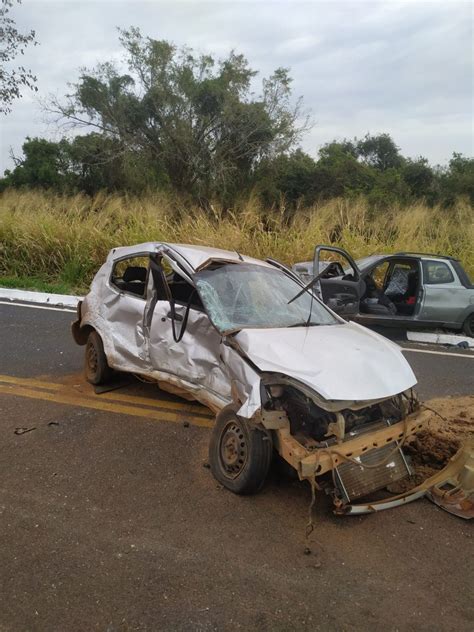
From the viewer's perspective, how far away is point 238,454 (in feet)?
11.8

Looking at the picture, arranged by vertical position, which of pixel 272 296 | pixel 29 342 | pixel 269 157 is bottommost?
pixel 29 342

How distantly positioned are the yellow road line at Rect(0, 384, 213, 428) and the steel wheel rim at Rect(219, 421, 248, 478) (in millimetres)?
1005

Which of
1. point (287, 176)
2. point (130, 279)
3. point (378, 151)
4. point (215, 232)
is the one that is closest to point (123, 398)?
point (130, 279)

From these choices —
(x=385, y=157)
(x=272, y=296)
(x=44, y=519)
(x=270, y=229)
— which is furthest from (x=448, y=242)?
(x=385, y=157)

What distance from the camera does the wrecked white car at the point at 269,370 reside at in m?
3.30

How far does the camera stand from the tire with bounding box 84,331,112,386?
5.54 meters

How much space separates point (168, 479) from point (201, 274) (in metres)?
1.74

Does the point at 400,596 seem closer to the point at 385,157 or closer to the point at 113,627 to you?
the point at 113,627

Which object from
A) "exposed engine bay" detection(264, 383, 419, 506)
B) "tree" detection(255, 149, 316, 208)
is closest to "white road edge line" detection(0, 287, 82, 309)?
"exposed engine bay" detection(264, 383, 419, 506)

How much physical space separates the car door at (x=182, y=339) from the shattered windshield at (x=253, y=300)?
139 mm

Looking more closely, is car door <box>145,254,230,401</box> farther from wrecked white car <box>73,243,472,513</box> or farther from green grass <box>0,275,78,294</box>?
green grass <box>0,275,78,294</box>

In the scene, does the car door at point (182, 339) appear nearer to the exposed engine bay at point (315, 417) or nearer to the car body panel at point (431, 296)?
the exposed engine bay at point (315, 417)

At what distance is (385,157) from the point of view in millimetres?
33250

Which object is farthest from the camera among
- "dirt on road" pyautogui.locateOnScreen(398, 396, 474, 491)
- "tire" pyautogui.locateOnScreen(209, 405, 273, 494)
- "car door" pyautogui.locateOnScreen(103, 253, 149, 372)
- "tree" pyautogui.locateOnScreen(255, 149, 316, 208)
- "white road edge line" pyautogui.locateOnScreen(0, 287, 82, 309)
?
"tree" pyautogui.locateOnScreen(255, 149, 316, 208)
